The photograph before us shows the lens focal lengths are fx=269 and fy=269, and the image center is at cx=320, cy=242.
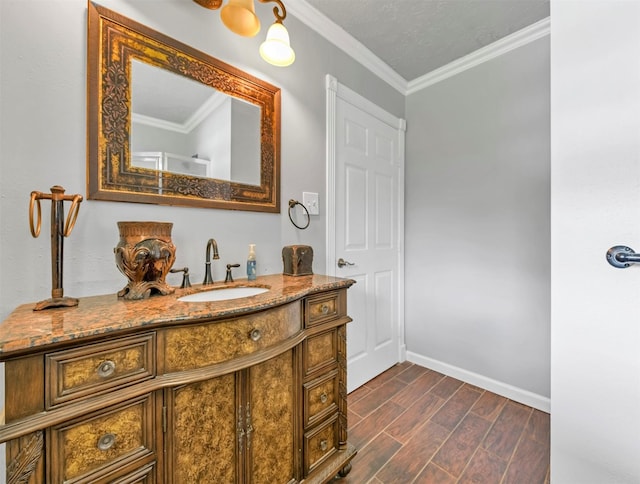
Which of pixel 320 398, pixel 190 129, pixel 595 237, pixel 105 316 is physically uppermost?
pixel 190 129

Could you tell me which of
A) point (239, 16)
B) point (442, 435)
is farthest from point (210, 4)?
point (442, 435)

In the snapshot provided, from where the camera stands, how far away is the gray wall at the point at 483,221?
1907mm

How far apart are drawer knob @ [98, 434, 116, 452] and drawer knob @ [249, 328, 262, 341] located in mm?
429

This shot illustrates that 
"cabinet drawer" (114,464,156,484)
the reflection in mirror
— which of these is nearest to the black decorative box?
the reflection in mirror

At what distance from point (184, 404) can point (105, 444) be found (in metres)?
0.19

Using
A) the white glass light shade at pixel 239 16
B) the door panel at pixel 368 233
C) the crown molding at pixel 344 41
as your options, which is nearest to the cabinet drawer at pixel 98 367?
the white glass light shade at pixel 239 16

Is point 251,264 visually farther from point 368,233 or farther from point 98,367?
point 368,233

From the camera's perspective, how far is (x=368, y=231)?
2.25 metres

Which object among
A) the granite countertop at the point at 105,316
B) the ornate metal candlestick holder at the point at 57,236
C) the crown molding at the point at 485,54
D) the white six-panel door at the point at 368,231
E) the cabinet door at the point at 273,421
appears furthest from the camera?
the white six-panel door at the point at 368,231

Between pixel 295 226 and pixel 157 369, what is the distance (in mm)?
1089

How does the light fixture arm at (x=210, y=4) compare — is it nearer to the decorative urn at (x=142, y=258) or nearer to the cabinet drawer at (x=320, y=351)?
the decorative urn at (x=142, y=258)

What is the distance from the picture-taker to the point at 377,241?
2336mm

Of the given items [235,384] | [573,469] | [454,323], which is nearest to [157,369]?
[235,384]

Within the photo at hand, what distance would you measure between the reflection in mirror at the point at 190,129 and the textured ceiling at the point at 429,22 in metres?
0.99
